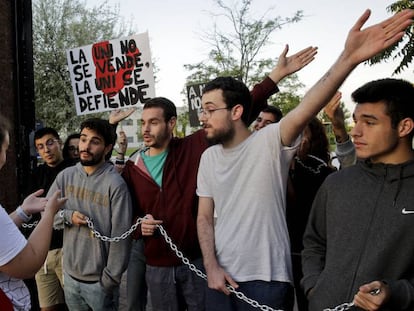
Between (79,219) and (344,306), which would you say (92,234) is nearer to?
(79,219)

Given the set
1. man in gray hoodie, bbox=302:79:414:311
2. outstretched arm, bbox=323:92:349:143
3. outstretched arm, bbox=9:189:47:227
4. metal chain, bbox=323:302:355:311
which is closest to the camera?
man in gray hoodie, bbox=302:79:414:311

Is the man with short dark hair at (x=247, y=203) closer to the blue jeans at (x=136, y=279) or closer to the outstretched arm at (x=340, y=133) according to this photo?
the outstretched arm at (x=340, y=133)

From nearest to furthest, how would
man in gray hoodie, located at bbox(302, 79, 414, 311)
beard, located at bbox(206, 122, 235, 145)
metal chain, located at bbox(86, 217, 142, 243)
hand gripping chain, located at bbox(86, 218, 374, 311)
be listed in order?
man in gray hoodie, located at bbox(302, 79, 414, 311) → hand gripping chain, located at bbox(86, 218, 374, 311) → beard, located at bbox(206, 122, 235, 145) → metal chain, located at bbox(86, 217, 142, 243)

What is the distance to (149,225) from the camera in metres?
3.39

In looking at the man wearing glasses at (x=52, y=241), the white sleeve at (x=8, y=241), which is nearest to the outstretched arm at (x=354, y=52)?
the white sleeve at (x=8, y=241)

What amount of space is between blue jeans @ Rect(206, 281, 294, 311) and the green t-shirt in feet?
3.67

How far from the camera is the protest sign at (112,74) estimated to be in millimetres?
5980

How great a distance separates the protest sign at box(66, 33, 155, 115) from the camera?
5.98m

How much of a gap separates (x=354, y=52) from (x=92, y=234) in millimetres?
2381

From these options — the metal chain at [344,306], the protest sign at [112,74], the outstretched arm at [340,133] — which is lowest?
the metal chain at [344,306]

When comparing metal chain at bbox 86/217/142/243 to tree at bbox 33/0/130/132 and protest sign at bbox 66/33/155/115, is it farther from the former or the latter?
tree at bbox 33/0/130/132

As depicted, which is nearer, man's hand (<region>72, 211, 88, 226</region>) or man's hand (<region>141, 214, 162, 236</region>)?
man's hand (<region>141, 214, 162, 236</region>)

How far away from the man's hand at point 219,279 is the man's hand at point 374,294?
91 centimetres

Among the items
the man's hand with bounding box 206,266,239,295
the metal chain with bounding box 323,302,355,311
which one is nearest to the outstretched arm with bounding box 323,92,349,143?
the man's hand with bounding box 206,266,239,295
